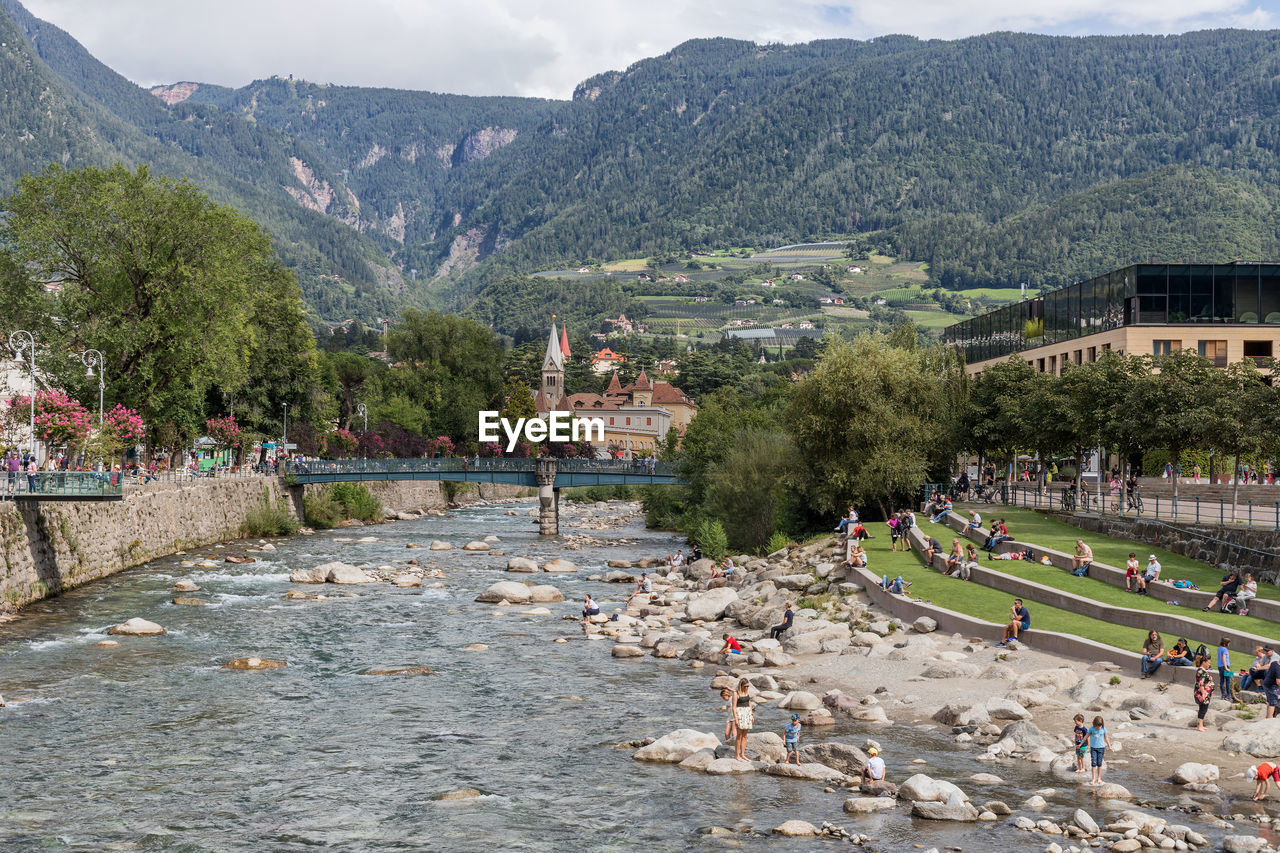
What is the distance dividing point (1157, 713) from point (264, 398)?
78611 millimetres

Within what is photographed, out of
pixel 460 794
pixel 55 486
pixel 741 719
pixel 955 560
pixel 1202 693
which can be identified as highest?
pixel 55 486

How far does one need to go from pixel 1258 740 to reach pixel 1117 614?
445 inches

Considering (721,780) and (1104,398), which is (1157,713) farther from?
(1104,398)

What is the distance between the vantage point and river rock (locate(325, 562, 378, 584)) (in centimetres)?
6216

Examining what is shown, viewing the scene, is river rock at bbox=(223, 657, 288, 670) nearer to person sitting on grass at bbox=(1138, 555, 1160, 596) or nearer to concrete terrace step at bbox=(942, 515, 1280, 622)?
person sitting on grass at bbox=(1138, 555, 1160, 596)

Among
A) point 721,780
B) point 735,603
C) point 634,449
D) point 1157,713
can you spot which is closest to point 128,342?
point 735,603

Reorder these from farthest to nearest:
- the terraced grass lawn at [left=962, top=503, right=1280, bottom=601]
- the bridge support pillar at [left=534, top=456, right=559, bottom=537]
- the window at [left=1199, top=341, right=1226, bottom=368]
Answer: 1. the bridge support pillar at [left=534, top=456, right=559, bottom=537]
2. the window at [left=1199, top=341, right=1226, bottom=368]
3. the terraced grass lawn at [left=962, top=503, right=1280, bottom=601]

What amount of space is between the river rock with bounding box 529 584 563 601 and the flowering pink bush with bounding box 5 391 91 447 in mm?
22612

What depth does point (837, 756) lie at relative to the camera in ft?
90.8

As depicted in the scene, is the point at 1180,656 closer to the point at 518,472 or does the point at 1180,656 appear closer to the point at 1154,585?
the point at 1154,585

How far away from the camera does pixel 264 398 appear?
312ft

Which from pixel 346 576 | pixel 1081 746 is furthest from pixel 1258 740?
pixel 346 576

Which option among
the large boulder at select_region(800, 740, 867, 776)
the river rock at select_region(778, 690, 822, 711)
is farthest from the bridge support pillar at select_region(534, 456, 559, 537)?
the large boulder at select_region(800, 740, 867, 776)

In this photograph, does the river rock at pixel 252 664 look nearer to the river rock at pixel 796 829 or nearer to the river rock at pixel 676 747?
the river rock at pixel 676 747
